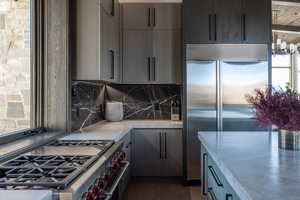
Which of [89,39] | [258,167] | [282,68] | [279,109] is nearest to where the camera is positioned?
[258,167]

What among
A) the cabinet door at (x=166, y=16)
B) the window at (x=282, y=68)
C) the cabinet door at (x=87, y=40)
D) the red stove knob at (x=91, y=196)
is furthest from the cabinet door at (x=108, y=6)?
the window at (x=282, y=68)

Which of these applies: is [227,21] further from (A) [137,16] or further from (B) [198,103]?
(A) [137,16]

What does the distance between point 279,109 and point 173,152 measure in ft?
7.92

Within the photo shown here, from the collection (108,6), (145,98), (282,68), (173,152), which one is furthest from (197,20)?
(282,68)

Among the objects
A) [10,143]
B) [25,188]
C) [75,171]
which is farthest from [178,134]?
[25,188]

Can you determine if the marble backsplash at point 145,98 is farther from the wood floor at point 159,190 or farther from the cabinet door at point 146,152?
the wood floor at point 159,190

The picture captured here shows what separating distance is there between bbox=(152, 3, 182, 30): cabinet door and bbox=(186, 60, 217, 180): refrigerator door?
70 cm

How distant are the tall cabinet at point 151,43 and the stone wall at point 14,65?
1.80 m

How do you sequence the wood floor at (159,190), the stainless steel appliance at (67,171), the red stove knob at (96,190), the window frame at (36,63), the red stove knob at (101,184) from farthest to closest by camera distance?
the wood floor at (159,190) < the window frame at (36,63) < the red stove knob at (101,184) < the red stove knob at (96,190) < the stainless steel appliance at (67,171)

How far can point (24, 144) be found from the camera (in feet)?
7.18

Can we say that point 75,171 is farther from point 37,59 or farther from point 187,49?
point 187,49

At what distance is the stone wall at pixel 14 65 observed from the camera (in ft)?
7.71

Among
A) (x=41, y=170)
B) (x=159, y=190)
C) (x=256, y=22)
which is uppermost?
(x=256, y=22)

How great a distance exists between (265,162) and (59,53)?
2.09m
